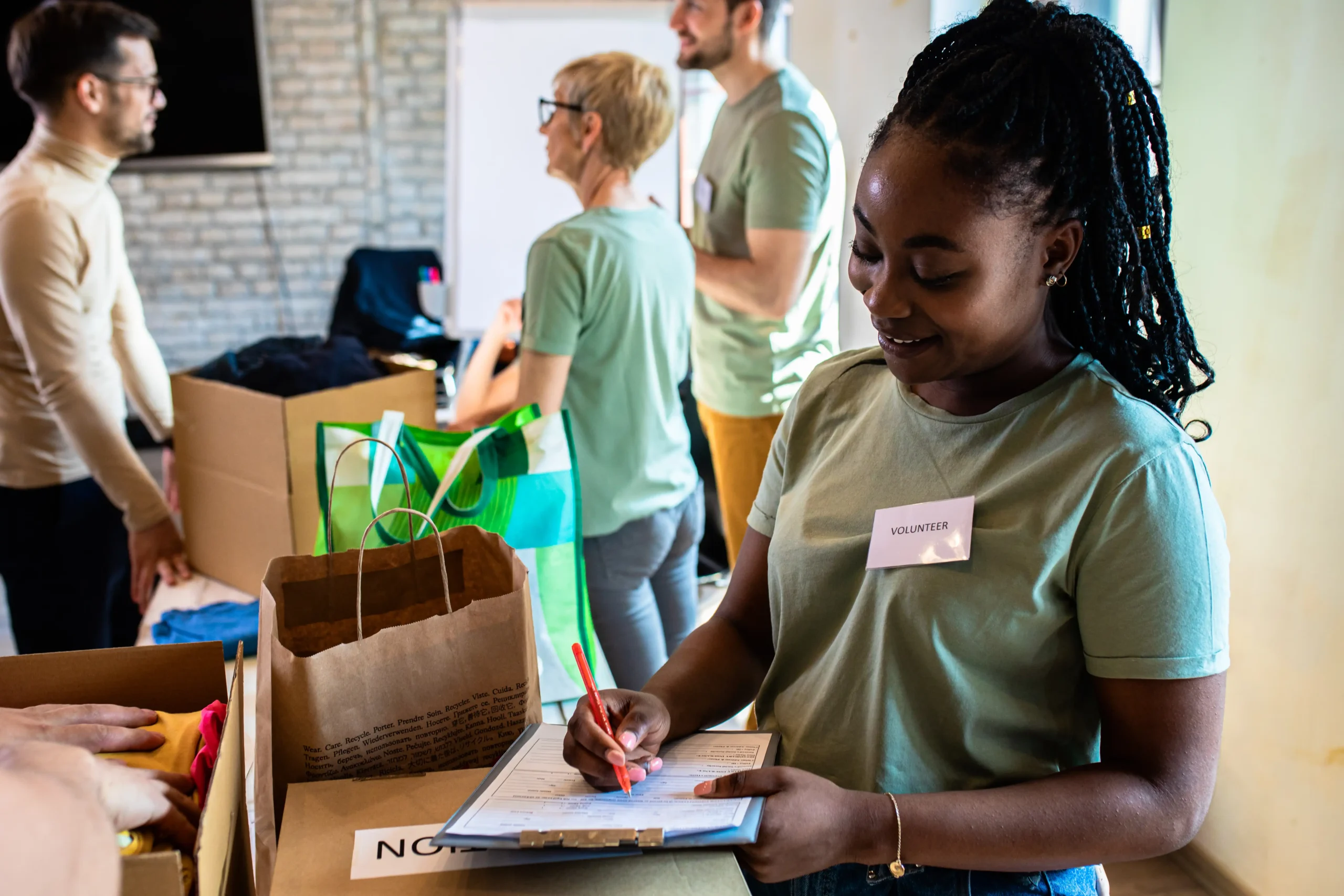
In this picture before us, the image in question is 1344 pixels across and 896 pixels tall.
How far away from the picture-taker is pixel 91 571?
90.1 inches

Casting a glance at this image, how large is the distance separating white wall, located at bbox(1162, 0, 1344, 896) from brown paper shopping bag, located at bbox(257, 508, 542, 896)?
1.38 m

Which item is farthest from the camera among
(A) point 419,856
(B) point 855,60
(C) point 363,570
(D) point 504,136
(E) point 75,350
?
(D) point 504,136

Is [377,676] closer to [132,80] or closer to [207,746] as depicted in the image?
[207,746]

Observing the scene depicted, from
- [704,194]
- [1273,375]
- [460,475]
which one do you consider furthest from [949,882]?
[704,194]

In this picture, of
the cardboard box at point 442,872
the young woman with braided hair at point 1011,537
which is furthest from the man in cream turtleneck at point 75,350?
the young woman with braided hair at point 1011,537

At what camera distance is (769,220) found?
2.14 m

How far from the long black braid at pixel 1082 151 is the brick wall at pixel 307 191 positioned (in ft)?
18.1

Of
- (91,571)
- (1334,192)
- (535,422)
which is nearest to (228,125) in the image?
(91,571)

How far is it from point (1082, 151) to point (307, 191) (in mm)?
5796

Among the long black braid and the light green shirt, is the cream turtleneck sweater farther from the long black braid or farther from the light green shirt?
the long black braid

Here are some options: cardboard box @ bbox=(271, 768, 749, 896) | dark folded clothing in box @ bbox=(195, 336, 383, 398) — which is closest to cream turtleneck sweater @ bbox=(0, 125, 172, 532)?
dark folded clothing in box @ bbox=(195, 336, 383, 398)

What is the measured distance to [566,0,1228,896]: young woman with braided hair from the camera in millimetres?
805

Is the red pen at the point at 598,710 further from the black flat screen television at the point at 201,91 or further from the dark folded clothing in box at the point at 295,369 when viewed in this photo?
the black flat screen television at the point at 201,91

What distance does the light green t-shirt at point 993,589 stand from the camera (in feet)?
2.62
